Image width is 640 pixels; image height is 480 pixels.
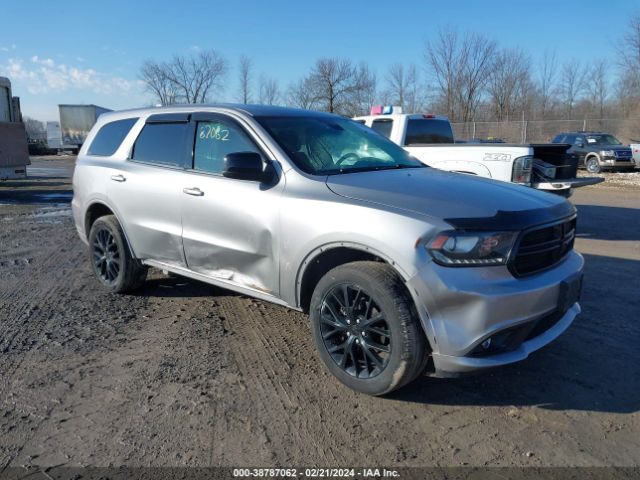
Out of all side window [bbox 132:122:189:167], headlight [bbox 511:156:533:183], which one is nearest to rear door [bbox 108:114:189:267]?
side window [bbox 132:122:189:167]

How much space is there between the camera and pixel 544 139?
3450 cm

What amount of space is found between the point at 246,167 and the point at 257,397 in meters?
1.55

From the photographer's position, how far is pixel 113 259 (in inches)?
207

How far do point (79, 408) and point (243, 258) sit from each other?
1.46 meters

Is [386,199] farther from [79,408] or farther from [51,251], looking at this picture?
[51,251]

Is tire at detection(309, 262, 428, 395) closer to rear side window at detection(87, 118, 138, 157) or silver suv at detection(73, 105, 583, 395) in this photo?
silver suv at detection(73, 105, 583, 395)

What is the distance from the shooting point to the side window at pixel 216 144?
4096mm

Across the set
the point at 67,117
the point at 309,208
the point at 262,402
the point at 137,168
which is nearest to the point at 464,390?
the point at 262,402

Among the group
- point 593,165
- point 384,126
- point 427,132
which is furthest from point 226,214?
point 593,165

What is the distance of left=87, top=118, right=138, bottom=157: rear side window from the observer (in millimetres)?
5305

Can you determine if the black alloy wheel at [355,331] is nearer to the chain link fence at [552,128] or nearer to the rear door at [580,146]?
the rear door at [580,146]

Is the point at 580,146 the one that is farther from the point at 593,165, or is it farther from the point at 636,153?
the point at 636,153

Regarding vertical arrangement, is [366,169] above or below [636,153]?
above

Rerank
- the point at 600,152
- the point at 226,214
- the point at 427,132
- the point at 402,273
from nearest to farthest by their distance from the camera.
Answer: the point at 402,273
the point at 226,214
the point at 427,132
the point at 600,152
